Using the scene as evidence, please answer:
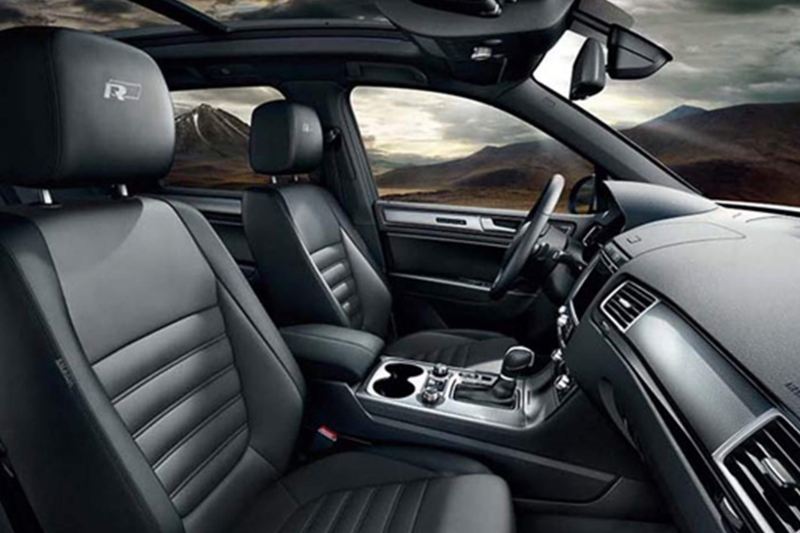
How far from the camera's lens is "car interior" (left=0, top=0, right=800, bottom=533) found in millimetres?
813

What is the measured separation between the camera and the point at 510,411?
4.63 feet

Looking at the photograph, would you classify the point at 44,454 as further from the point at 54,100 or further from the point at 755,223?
the point at 755,223

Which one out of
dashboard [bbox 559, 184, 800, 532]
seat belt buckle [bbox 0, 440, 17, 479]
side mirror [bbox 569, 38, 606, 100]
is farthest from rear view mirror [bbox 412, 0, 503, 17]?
seat belt buckle [bbox 0, 440, 17, 479]

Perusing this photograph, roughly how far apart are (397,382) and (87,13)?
101 inches

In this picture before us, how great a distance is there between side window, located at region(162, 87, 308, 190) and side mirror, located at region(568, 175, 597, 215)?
147 cm

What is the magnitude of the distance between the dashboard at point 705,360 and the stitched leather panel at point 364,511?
0.44m

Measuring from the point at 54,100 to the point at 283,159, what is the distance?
1083 millimetres

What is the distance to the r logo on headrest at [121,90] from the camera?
0.95 m

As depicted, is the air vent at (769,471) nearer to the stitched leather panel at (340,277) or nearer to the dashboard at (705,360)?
the dashboard at (705,360)

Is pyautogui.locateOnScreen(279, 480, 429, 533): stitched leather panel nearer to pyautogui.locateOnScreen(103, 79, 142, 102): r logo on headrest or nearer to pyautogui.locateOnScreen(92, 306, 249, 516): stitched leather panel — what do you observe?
pyautogui.locateOnScreen(92, 306, 249, 516): stitched leather panel

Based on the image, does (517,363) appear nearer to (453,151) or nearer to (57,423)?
(57,423)

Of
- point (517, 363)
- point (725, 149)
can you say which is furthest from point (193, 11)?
point (725, 149)

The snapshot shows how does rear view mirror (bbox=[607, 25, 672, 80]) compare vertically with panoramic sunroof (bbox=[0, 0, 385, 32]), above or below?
above

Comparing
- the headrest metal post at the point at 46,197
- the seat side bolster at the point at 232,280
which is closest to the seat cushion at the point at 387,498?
the seat side bolster at the point at 232,280
